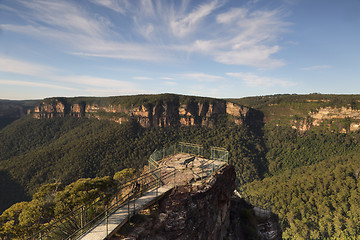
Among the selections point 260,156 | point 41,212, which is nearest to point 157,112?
point 260,156

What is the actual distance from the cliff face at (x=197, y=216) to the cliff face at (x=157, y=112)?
98.9 m

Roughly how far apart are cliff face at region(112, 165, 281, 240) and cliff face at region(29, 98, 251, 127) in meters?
98.9

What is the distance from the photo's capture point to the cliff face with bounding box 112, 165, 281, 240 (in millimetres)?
11039

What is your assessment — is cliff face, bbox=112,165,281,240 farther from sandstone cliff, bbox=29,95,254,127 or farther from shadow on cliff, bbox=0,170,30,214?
sandstone cliff, bbox=29,95,254,127

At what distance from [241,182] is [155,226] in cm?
8606

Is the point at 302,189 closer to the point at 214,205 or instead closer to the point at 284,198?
the point at 284,198

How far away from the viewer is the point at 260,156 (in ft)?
359

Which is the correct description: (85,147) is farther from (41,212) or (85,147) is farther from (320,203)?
(320,203)

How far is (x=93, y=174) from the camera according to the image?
67.7 m

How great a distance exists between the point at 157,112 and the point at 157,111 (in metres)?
0.76

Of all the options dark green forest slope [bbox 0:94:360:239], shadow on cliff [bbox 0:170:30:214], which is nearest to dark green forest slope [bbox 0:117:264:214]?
shadow on cliff [bbox 0:170:30:214]

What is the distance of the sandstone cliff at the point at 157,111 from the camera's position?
11612 cm

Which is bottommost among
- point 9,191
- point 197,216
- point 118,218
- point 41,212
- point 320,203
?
point 320,203

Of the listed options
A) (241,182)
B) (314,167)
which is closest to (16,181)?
(241,182)
